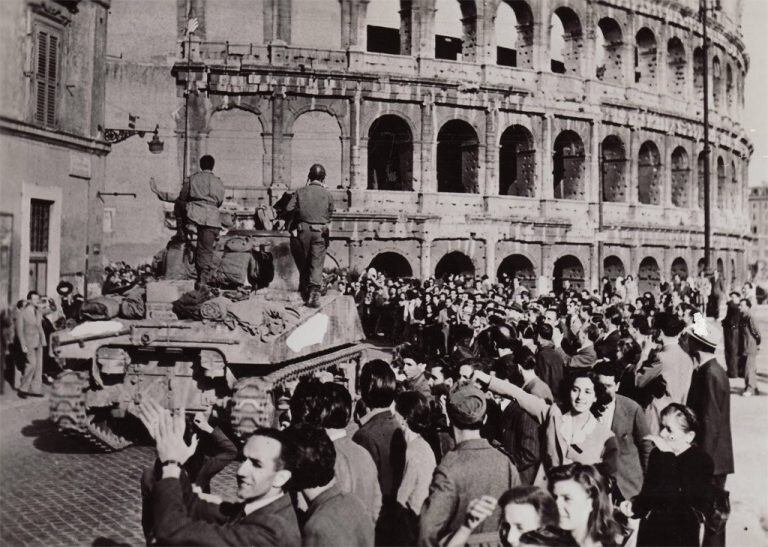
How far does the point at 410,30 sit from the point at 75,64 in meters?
12.3

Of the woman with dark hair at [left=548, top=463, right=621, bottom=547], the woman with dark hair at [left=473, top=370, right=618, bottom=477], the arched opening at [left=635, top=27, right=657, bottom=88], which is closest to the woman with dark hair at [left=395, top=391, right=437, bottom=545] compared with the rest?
the woman with dark hair at [left=473, top=370, right=618, bottom=477]

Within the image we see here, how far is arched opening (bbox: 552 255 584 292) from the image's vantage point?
29312 mm

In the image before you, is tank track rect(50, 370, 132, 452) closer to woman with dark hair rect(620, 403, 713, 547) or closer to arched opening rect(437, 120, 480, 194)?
woman with dark hair rect(620, 403, 713, 547)

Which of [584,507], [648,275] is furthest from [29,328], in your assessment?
[648,275]

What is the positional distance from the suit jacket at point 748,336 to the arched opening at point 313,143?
51.7 ft

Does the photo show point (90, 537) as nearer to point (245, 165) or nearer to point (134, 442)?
point (134, 442)

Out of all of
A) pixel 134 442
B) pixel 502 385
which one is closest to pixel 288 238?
pixel 134 442

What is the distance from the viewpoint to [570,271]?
2950 centimetres

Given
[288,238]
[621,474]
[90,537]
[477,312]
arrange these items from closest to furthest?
[621,474] < [90,537] < [288,238] < [477,312]

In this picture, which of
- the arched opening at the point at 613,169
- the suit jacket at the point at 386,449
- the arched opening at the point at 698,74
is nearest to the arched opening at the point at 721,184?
the arched opening at the point at 698,74

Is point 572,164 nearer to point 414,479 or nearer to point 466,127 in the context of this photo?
point 466,127

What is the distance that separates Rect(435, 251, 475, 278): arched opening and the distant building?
54.1m

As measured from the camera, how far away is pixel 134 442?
401 inches

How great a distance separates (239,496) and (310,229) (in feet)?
25.0
